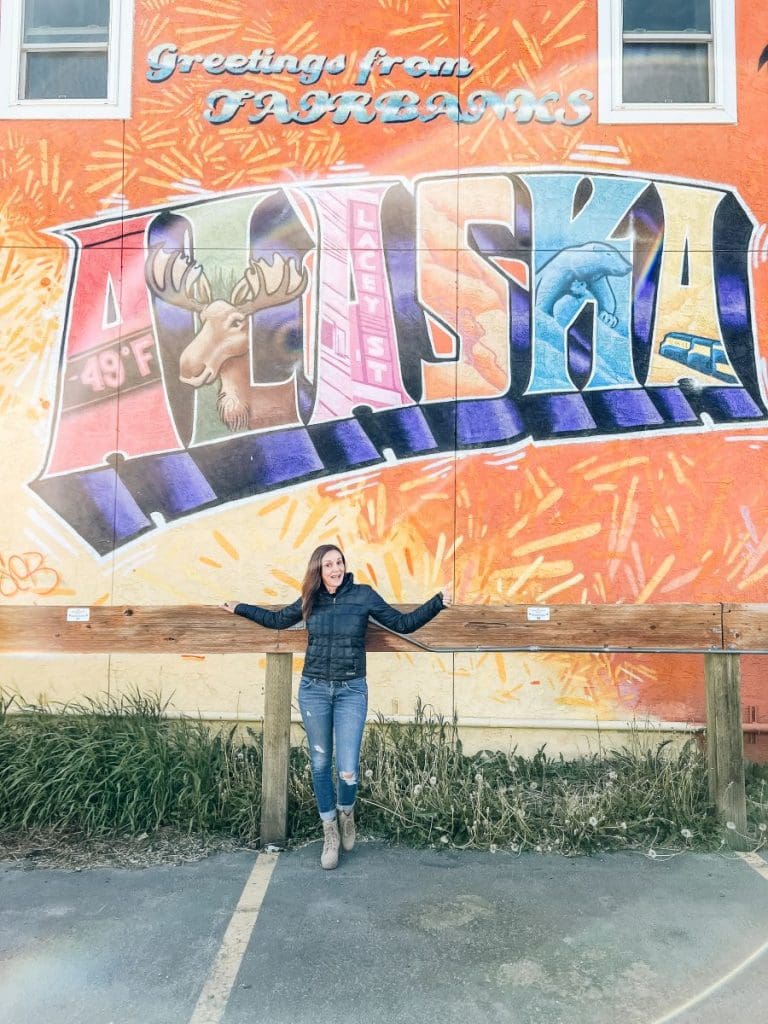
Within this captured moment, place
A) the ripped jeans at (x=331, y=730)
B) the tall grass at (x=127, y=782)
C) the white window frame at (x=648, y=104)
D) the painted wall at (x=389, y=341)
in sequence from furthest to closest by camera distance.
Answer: the white window frame at (x=648, y=104)
the painted wall at (x=389, y=341)
the tall grass at (x=127, y=782)
the ripped jeans at (x=331, y=730)

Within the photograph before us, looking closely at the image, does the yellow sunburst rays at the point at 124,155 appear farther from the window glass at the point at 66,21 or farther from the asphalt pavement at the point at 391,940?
the asphalt pavement at the point at 391,940

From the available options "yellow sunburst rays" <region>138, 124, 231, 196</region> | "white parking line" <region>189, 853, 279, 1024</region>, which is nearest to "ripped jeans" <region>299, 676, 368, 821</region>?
"white parking line" <region>189, 853, 279, 1024</region>

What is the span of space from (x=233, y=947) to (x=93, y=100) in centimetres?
627

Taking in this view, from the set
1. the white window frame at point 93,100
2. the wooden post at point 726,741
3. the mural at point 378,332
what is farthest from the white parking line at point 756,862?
the white window frame at point 93,100

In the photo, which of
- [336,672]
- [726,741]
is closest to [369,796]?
[336,672]

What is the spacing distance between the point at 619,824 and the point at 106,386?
4883 millimetres

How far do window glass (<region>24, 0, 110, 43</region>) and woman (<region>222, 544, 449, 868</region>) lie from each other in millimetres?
5046

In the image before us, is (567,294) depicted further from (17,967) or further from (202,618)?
(17,967)

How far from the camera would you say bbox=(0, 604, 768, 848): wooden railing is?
511cm

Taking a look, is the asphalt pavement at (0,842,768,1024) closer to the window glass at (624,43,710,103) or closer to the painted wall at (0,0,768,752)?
the painted wall at (0,0,768,752)

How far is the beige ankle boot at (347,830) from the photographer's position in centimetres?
495

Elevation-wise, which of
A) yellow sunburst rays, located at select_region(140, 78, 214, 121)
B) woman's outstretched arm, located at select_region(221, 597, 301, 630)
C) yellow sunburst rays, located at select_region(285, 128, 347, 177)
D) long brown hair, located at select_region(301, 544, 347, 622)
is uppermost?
yellow sunburst rays, located at select_region(140, 78, 214, 121)

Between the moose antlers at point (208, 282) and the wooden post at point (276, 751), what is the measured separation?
3.03 metres

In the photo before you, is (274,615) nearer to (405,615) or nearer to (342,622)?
(342,622)
